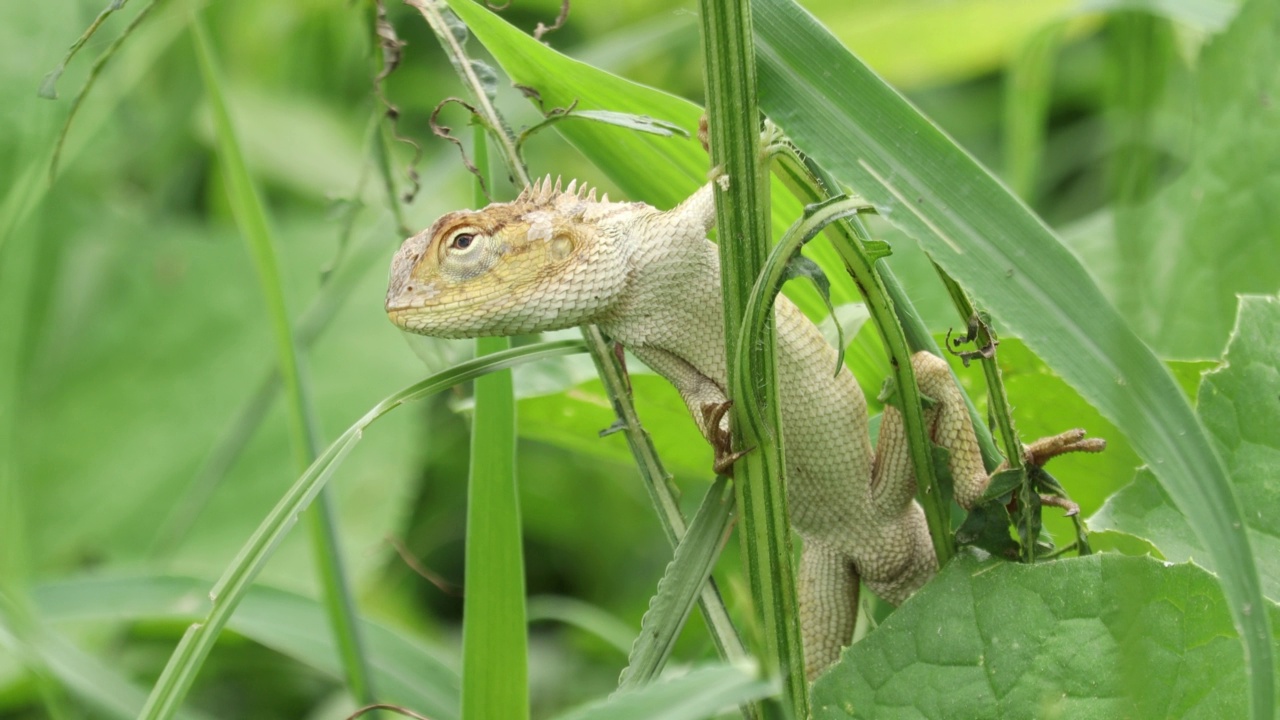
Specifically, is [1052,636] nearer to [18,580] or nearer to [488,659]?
[488,659]

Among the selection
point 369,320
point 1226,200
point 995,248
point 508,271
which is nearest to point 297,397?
point 508,271

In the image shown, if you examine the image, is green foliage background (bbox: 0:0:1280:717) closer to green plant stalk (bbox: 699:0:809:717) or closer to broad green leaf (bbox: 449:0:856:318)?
broad green leaf (bbox: 449:0:856:318)

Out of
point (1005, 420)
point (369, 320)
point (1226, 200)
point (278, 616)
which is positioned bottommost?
point (1005, 420)

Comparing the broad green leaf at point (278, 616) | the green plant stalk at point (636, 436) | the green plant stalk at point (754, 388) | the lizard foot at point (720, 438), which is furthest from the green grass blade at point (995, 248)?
the broad green leaf at point (278, 616)

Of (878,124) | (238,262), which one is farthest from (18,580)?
(238,262)

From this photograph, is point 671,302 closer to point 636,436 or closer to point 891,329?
point 636,436

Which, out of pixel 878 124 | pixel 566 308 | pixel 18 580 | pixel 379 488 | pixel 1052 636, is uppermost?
pixel 379 488
